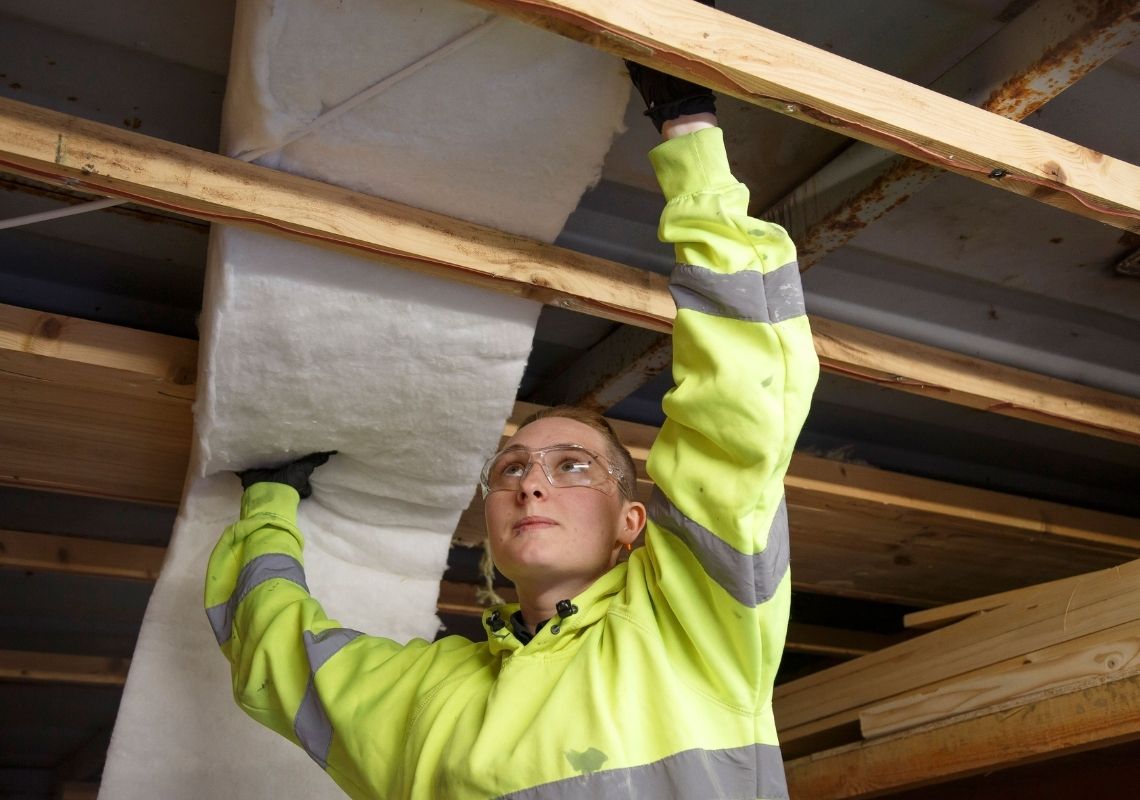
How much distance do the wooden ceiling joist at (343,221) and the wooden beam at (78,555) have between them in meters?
1.62

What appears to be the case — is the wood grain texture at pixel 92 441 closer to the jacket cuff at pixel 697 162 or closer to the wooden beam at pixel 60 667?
the jacket cuff at pixel 697 162

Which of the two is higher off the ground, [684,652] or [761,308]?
Result: [761,308]

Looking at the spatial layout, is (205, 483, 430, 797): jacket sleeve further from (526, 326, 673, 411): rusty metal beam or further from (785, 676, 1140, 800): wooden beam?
(785, 676, 1140, 800): wooden beam

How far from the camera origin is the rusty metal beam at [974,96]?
1308 millimetres

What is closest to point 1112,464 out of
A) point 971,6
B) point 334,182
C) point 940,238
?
point 940,238

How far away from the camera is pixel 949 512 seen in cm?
249

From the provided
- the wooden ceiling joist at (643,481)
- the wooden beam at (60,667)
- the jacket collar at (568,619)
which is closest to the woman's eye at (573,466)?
the jacket collar at (568,619)

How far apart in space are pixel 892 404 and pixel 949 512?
331mm

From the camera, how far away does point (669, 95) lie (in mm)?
1258

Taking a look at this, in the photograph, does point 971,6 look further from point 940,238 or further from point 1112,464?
point 1112,464

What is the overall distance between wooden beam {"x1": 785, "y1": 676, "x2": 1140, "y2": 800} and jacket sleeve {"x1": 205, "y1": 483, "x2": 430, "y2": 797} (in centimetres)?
117

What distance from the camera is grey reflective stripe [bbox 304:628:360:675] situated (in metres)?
1.48

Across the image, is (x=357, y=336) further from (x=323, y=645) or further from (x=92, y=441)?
(x=92, y=441)

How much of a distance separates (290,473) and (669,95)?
0.95m
